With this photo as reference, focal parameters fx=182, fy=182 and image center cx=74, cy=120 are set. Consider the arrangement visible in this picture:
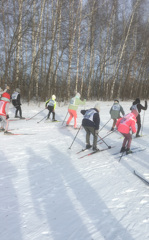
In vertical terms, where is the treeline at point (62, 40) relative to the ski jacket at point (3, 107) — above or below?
above

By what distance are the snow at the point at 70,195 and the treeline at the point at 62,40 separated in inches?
432

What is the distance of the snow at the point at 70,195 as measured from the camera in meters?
2.46

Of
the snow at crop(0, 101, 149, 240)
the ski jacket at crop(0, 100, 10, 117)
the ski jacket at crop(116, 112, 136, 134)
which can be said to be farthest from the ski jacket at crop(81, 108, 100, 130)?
the ski jacket at crop(0, 100, 10, 117)

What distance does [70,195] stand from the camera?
3293 mm

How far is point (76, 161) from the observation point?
16.2ft

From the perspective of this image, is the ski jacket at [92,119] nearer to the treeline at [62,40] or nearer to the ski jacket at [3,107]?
the ski jacket at [3,107]

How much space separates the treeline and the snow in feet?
36.0

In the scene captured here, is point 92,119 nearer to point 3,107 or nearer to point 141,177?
point 141,177

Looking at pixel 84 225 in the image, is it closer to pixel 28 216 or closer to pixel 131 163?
pixel 28 216

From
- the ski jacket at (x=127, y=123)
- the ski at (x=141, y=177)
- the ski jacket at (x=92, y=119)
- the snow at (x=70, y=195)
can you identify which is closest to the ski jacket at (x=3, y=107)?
the snow at (x=70, y=195)

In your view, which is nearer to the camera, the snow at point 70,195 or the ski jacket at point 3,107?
the snow at point 70,195

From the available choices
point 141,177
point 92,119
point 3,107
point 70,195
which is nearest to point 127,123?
point 92,119

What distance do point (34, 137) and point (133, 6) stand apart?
19.1m

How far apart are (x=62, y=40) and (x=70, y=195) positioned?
17440 millimetres
